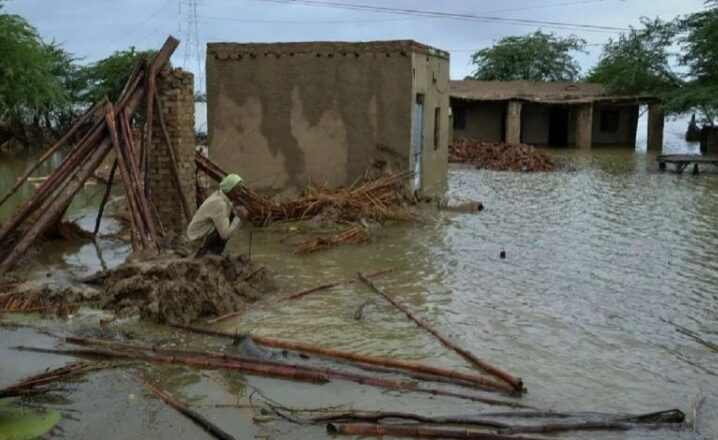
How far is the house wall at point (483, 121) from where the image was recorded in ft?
124

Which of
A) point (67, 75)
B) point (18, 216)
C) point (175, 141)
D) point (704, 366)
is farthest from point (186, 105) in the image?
point (67, 75)

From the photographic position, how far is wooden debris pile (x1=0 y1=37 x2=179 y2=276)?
32.3 feet

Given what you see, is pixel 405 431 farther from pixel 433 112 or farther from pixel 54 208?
pixel 433 112

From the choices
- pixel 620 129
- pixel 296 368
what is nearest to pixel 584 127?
pixel 620 129

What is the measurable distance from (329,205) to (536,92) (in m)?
26.7

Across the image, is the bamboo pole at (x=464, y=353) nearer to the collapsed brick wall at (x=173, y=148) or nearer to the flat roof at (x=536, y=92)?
the collapsed brick wall at (x=173, y=148)

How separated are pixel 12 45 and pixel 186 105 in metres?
19.3

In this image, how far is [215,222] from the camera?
9.12 meters

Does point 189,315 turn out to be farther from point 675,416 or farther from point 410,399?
point 675,416

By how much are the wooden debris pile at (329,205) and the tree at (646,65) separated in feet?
77.3

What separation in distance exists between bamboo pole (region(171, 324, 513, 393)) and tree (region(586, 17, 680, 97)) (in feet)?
101

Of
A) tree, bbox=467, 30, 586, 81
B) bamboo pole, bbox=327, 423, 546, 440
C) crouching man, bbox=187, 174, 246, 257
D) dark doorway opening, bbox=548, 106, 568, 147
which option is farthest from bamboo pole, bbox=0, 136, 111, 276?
tree, bbox=467, 30, 586, 81

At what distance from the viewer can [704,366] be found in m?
6.98

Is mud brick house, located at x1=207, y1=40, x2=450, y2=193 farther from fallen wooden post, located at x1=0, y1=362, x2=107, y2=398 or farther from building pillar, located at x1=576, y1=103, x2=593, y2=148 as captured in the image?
building pillar, located at x1=576, y1=103, x2=593, y2=148
